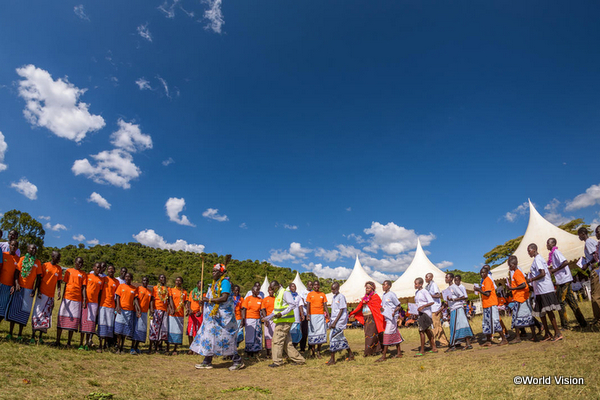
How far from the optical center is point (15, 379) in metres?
4.67

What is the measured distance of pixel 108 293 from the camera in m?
8.58

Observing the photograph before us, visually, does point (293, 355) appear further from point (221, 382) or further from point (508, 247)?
point (508, 247)

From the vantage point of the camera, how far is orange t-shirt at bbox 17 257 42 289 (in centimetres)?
755

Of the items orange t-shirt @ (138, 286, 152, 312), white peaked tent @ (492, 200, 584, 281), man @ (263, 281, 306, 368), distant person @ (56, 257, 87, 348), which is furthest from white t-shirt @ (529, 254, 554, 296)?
distant person @ (56, 257, 87, 348)

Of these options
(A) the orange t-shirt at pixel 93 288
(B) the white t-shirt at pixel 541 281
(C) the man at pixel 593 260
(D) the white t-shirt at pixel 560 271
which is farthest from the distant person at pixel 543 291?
(A) the orange t-shirt at pixel 93 288

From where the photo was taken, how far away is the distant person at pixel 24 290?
732 cm

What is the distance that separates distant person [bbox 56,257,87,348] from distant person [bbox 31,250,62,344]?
21 cm

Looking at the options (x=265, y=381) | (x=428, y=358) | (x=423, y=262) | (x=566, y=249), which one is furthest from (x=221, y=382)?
(x=423, y=262)

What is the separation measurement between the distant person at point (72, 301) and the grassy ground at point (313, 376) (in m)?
0.76

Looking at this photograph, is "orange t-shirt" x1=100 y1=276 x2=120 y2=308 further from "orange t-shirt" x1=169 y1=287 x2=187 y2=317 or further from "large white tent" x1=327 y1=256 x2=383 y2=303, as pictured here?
"large white tent" x1=327 y1=256 x2=383 y2=303

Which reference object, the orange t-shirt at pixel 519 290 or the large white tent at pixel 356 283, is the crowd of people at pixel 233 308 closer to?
the orange t-shirt at pixel 519 290

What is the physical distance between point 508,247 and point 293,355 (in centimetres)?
4118

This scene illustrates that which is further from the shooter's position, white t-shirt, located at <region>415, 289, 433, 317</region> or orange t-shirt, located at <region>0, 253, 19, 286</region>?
white t-shirt, located at <region>415, 289, 433, 317</region>

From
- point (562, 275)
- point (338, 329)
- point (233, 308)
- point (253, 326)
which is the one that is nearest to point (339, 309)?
point (338, 329)
